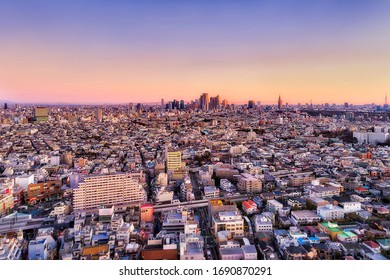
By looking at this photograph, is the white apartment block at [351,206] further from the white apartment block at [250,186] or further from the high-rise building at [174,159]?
the high-rise building at [174,159]

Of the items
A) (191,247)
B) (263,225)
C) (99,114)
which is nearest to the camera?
(191,247)

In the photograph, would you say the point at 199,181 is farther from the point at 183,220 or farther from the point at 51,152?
the point at 51,152

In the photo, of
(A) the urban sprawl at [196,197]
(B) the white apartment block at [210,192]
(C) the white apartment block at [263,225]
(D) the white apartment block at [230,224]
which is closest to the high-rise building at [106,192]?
(A) the urban sprawl at [196,197]

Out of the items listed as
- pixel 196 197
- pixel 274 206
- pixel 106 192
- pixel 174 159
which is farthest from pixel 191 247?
pixel 174 159

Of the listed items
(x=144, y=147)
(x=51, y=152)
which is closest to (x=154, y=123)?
(x=144, y=147)

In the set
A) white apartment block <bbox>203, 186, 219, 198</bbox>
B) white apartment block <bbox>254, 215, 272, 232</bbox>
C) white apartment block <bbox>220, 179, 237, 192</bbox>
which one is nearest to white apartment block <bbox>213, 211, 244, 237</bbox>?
white apartment block <bbox>254, 215, 272, 232</bbox>

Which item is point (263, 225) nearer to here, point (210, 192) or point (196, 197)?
point (210, 192)

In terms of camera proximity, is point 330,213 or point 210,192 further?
point 210,192

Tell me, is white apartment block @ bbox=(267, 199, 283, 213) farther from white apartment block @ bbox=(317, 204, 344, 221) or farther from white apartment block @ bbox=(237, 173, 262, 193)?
white apartment block @ bbox=(237, 173, 262, 193)
